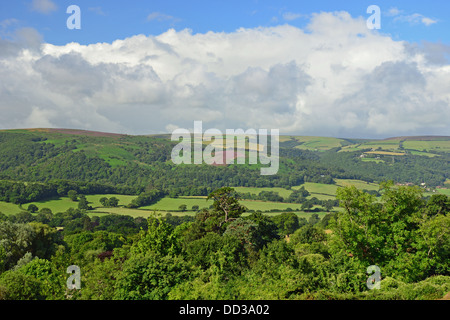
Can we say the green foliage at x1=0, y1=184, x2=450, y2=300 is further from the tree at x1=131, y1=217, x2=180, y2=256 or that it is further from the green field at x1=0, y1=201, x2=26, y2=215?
the green field at x1=0, y1=201, x2=26, y2=215

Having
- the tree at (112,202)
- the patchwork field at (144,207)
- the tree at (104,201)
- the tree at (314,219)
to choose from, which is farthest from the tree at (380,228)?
the tree at (104,201)

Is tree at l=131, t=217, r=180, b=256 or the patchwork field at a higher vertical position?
tree at l=131, t=217, r=180, b=256

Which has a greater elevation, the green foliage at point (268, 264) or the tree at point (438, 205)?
the green foliage at point (268, 264)

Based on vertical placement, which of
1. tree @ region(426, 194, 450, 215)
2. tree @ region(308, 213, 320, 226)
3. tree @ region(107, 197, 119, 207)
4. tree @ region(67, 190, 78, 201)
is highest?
tree @ region(426, 194, 450, 215)

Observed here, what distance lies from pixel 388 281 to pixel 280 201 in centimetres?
15275

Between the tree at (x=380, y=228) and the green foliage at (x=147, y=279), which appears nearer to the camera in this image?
the green foliage at (x=147, y=279)

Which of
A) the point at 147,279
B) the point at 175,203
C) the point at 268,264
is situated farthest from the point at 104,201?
the point at 147,279

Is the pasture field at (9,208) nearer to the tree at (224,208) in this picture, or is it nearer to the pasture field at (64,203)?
the pasture field at (64,203)

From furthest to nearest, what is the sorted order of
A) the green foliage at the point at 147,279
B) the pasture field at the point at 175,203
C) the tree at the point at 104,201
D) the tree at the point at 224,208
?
the tree at the point at 104,201 < the pasture field at the point at 175,203 < the tree at the point at 224,208 < the green foliage at the point at 147,279

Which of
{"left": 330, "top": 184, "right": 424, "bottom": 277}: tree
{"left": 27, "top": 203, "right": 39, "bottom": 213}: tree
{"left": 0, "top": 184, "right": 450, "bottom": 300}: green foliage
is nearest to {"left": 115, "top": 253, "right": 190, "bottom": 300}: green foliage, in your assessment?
{"left": 0, "top": 184, "right": 450, "bottom": 300}: green foliage

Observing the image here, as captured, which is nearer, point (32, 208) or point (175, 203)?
point (32, 208)

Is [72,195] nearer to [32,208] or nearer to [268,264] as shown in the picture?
[32,208]
